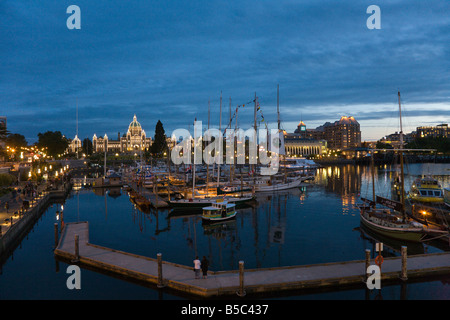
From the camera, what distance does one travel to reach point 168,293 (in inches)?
792

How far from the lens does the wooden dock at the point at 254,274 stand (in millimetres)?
19797

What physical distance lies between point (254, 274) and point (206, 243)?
12254 mm

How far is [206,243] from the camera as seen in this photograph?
33188 mm

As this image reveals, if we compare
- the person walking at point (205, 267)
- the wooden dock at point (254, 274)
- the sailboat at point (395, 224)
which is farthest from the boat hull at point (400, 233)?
the person walking at point (205, 267)

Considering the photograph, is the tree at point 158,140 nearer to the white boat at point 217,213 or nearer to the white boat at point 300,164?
the white boat at point 300,164

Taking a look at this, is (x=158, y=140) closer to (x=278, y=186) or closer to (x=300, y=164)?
(x=300, y=164)

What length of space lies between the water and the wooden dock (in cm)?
69

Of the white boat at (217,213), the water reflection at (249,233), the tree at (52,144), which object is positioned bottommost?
the water reflection at (249,233)

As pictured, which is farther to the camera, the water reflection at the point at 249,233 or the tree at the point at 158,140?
the tree at the point at 158,140

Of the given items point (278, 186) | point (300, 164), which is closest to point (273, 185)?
point (278, 186)

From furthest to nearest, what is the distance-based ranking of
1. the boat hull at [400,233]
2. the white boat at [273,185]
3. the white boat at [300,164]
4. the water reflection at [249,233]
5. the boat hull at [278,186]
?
the white boat at [300,164], the white boat at [273,185], the boat hull at [278,186], the boat hull at [400,233], the water reflection at [249,233]

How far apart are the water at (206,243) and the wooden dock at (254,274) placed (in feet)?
2.25

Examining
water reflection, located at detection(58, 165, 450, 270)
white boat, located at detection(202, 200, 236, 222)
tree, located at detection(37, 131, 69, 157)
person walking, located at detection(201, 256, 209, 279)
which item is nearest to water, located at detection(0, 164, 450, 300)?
water reflection, located at detection(58, 165, 450, 270)
